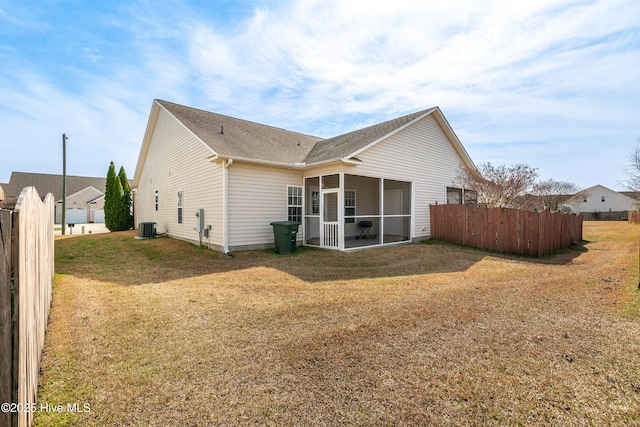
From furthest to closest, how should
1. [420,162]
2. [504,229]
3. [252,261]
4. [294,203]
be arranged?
[420,162] < [294,203] < [504,229] < [252,261]

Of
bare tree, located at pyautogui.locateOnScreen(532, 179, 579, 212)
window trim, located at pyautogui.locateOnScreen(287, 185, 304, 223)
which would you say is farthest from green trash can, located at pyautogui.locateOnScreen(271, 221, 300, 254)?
bare tree, located at pyautogui.locateOnScreen(532, 179, 579, 212)

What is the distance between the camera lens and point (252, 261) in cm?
913

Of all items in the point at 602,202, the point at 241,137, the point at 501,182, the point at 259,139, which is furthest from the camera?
the point at 602,202

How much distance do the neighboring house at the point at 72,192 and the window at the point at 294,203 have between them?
118 ft

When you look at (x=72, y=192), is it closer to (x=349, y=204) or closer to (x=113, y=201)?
(x=113, y=201)

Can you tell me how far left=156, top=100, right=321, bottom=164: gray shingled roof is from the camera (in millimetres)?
10914

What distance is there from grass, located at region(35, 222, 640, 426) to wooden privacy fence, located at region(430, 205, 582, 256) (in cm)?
419

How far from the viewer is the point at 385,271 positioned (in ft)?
26.0

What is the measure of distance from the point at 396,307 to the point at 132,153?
2032 centimetres

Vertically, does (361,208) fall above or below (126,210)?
above

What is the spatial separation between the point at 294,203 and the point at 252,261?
3.76 meters

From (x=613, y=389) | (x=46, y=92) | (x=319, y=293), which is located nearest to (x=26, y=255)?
(x=319, y=293)

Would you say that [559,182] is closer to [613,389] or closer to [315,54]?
[315,54]

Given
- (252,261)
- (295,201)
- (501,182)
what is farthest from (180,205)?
(501,182)
